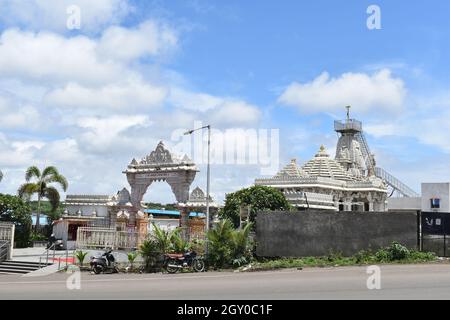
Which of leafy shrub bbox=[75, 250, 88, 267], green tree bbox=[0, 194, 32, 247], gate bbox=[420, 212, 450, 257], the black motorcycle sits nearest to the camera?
gate bbox=[420, 212, 450, 257]

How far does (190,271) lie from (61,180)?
28227mm

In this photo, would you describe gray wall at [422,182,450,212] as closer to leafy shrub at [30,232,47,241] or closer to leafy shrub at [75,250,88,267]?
leafy shrub at [75,250,88,267]

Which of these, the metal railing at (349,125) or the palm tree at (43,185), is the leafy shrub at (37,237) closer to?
the palm tree at (43,185)

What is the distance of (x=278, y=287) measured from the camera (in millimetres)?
16016

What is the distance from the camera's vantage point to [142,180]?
4331 centimetres

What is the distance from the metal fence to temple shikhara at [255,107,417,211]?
25.3 m

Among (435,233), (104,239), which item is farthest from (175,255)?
(435,233)

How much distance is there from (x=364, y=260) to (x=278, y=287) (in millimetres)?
7876

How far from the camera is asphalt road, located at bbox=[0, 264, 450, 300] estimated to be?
13859 millimetres

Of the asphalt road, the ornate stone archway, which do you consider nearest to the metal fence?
→ the asphalt road

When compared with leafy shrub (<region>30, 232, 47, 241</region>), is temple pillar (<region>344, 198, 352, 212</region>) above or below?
above

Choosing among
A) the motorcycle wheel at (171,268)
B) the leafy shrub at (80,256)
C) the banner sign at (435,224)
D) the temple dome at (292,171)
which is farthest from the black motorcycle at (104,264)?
the temple dome at (292,171)

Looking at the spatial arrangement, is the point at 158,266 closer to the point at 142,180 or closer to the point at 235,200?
the point at 142,180
